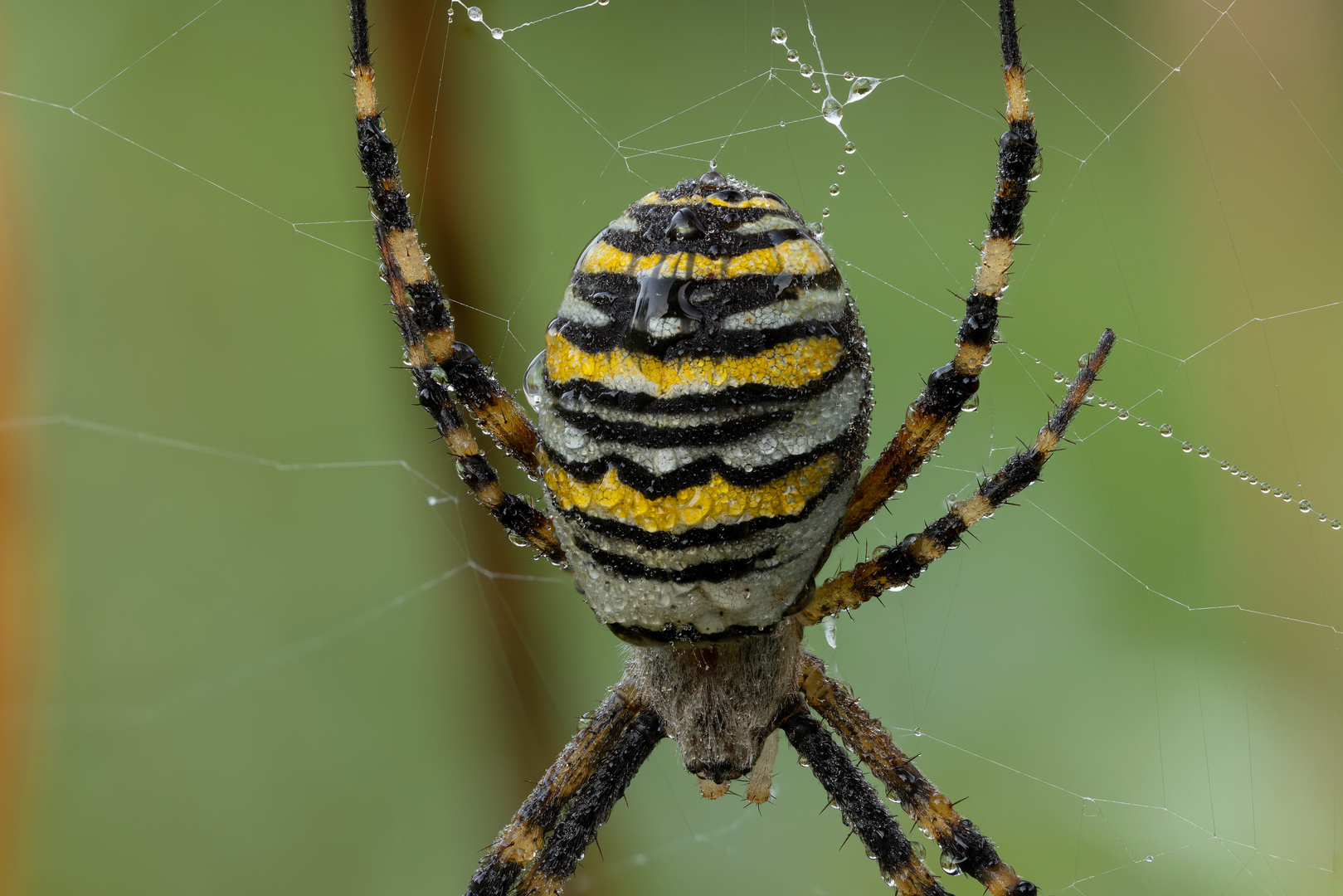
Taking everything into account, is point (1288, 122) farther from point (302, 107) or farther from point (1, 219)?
point (1, 219)

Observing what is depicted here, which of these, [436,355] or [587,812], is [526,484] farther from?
[587,812]

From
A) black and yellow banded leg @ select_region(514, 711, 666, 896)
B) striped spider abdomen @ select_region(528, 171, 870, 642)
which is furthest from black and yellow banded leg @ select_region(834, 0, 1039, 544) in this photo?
black and yellow banded leg @ select_region(514, 711, 666, 896)

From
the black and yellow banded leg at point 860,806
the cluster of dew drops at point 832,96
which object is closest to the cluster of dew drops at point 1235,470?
the cluster of dew drops at point 832,96

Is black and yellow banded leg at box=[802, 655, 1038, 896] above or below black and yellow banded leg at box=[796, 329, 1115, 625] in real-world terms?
below

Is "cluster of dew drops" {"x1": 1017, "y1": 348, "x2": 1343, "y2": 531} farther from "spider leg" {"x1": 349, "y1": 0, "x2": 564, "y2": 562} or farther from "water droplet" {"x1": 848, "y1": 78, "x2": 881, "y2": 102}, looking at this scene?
"spider leg" {"x1": 349, "y1": 0, "x2": 564, "y2": 562}

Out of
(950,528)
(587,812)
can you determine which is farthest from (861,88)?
(587,812)

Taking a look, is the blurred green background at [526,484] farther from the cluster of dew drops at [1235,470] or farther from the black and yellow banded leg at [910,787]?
the black and yellow banded leg at [910,787]

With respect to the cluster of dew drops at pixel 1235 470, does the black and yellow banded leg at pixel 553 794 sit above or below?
below
